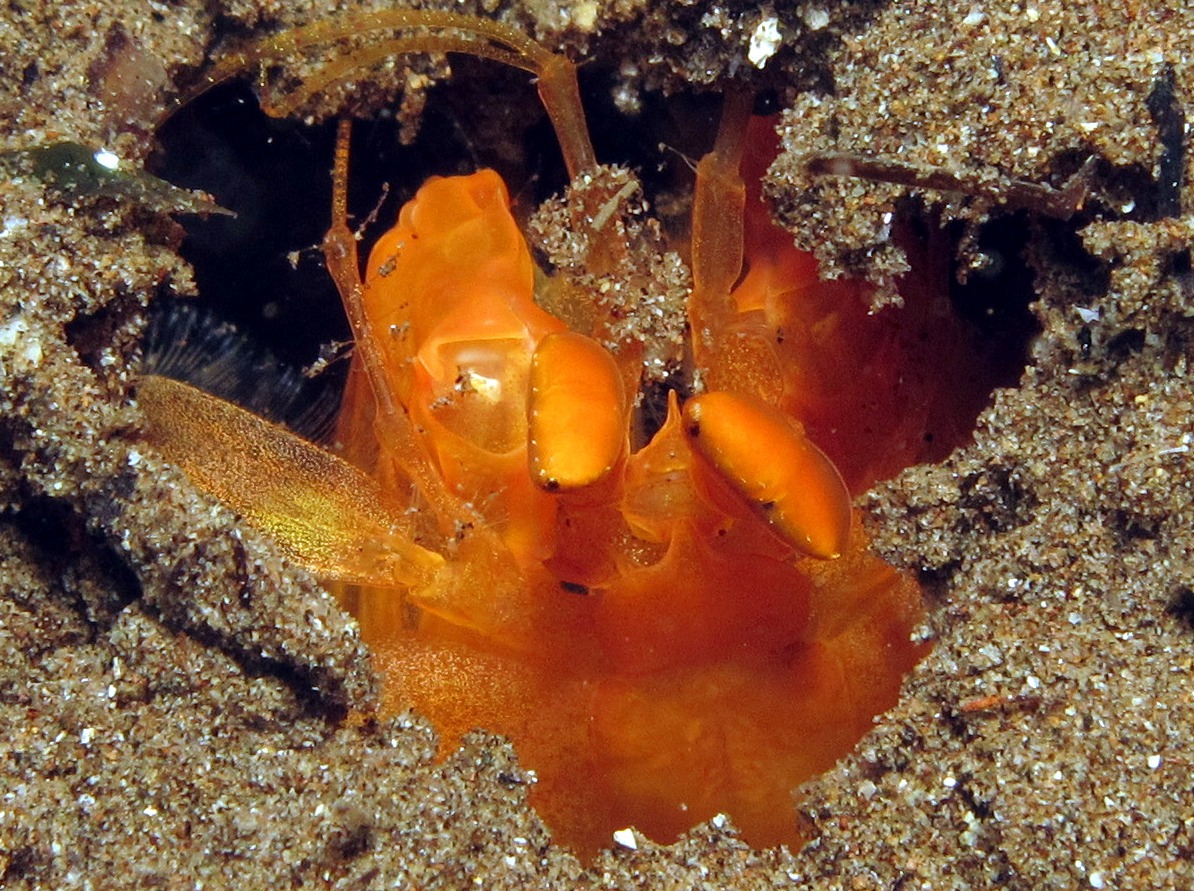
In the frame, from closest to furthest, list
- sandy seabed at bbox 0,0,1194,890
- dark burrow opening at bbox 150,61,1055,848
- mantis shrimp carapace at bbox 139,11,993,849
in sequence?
sandy seabed at bbox 0,0,1194,890, mantis shrimp carapace at bbox 139,11,993,849, dark burrow opening at bbox 150,61,1055,848

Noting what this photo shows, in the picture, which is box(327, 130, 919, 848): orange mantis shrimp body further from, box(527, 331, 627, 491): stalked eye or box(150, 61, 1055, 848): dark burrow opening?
box(527, 331, 627, 491): stalked eye

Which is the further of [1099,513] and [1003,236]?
[1003,236]

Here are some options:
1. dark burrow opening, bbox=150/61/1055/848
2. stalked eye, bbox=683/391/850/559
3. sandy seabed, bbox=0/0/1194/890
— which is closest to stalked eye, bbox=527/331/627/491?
stalked eye, bbox=683/391/850/559

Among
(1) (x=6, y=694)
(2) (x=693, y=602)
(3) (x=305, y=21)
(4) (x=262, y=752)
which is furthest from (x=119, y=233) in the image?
(2) (x=693, y=602)

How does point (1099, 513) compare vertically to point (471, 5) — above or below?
below

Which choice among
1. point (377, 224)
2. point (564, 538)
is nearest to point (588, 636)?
point (564, 538)

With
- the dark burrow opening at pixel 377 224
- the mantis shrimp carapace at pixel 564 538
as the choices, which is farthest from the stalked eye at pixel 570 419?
the dark burrow opening at pixel 377 224

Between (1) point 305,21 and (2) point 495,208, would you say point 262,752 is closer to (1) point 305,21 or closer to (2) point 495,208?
(2) point 495,208
